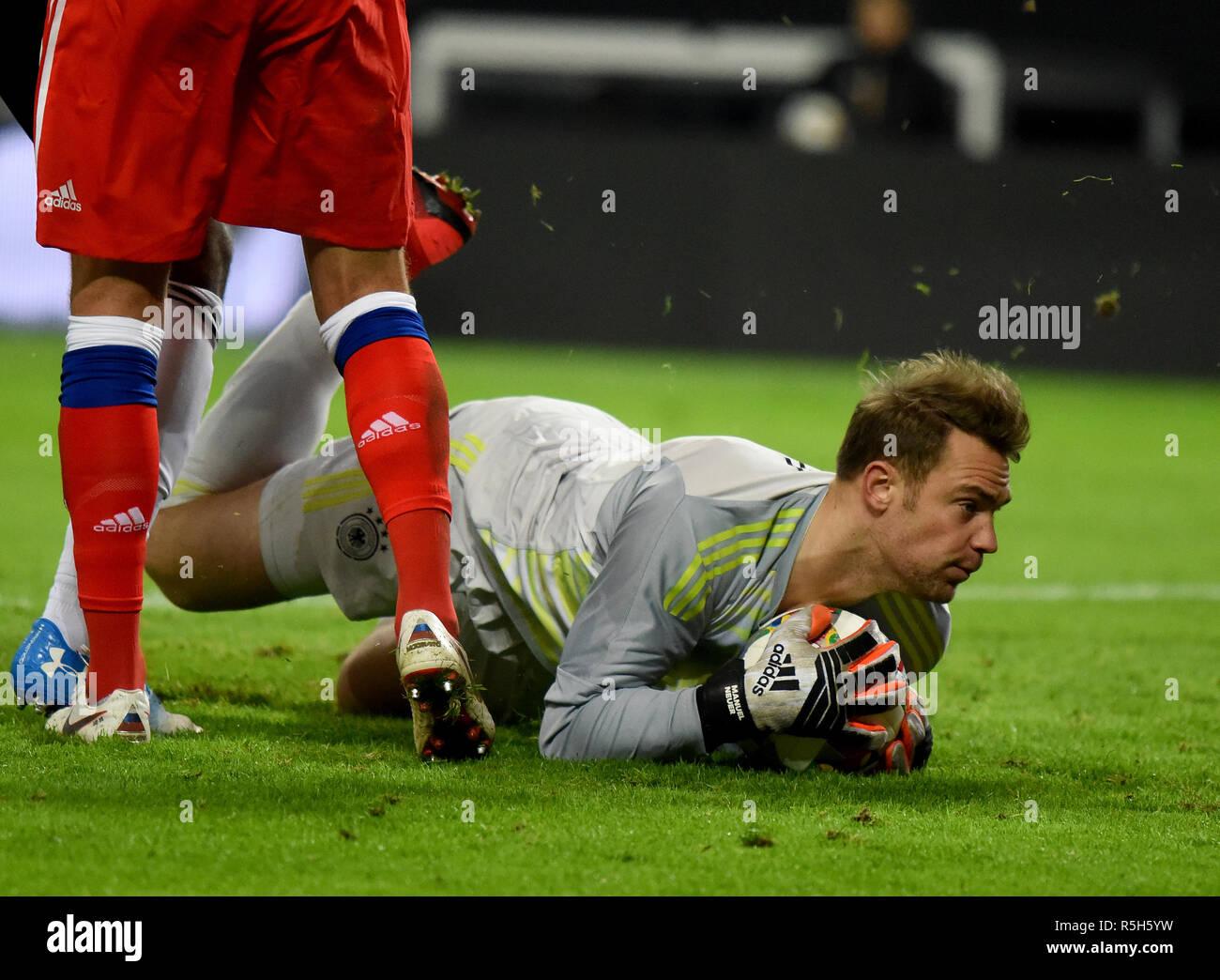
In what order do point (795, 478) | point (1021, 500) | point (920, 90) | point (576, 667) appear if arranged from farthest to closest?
point (920, 90) → point (1021, 500) → point (795, 478) → point (576, 667)

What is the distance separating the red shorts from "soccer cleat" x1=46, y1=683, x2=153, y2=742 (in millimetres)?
740

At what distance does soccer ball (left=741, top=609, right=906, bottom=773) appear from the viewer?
264 centimetres

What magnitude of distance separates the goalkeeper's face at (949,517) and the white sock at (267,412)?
126 centimetres

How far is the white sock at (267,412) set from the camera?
327cm

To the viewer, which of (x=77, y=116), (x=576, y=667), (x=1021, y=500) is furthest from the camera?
(x=1021, y=500)

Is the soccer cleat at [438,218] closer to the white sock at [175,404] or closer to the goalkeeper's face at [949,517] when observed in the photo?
the white sock at [175,404]

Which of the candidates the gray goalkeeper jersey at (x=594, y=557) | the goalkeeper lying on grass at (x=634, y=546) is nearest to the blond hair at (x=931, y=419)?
the goalkeeper lying on grass at (x=634, y=546)

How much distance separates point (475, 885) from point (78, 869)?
19.6 inches

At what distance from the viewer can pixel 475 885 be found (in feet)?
6.39

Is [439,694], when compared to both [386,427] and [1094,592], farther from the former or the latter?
[1094,592]

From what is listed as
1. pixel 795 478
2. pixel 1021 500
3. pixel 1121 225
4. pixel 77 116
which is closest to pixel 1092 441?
pixel 1021 500

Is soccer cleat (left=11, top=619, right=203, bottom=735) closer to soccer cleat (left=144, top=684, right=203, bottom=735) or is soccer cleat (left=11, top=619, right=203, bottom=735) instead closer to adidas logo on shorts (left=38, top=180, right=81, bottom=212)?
soccer cleat (left=144, top=684, right=203, bottom=735)
